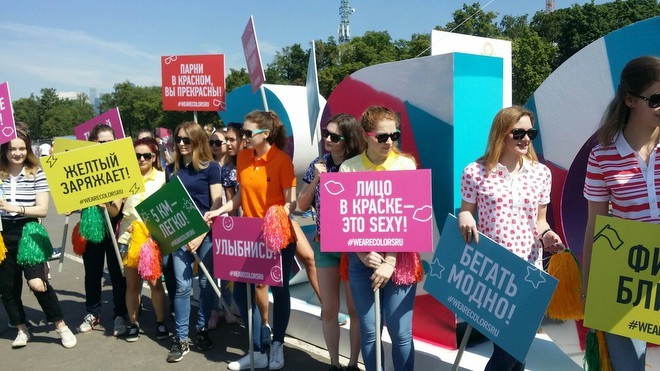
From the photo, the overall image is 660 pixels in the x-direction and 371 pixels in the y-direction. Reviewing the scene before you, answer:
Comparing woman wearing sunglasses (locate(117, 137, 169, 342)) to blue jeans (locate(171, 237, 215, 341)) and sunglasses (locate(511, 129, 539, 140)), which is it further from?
sunglasses (locate(511, 129, 539, 140))

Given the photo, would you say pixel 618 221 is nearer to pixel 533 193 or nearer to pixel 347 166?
pixel 533 193

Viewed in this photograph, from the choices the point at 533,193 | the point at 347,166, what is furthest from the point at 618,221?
the point at 347,166

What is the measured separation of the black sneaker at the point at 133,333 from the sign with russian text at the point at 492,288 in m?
3.15

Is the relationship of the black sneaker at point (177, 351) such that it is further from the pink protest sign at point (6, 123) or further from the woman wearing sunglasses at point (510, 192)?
the woman wearing sunglasses at point (510, 192)

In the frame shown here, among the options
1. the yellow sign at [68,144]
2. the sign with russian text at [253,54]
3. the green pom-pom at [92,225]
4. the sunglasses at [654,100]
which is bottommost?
the green pom-pom at [92,225]

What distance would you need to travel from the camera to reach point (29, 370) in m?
4.28

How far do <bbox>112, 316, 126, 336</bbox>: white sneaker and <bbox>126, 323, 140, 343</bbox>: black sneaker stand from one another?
8 cm

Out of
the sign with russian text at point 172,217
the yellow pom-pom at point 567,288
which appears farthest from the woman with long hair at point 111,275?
the yellow pom-pom at point 567,288

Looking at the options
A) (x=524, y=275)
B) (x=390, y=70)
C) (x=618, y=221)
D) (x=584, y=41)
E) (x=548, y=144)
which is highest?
(x=584, y=41)

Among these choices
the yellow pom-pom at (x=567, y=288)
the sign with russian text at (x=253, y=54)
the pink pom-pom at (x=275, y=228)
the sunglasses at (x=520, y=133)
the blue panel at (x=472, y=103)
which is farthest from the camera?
the sign with russian text at (x=253, y=54)

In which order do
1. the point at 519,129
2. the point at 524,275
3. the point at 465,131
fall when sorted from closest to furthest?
the point at 524,275 < the point at 519,129 < the point at 465,131

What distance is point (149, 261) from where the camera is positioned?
424cm

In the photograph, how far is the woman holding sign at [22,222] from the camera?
4.46 meters

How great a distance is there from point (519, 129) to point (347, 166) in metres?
0.96
